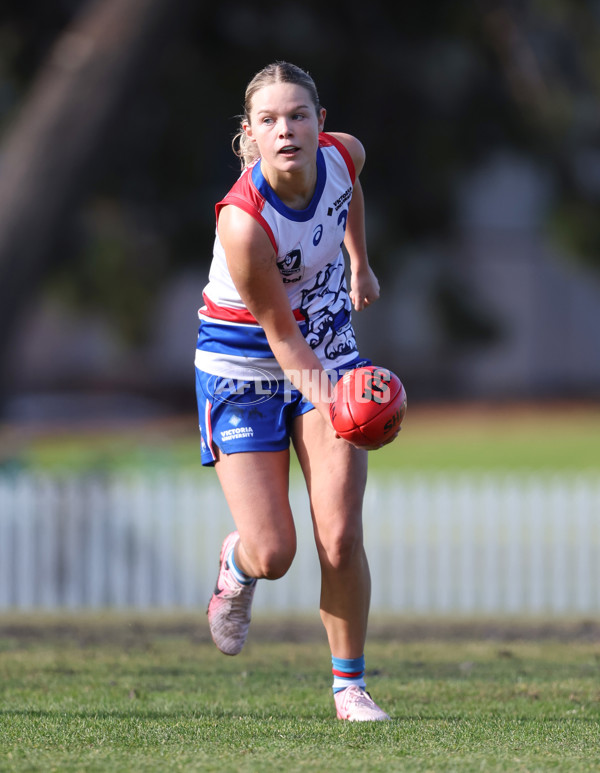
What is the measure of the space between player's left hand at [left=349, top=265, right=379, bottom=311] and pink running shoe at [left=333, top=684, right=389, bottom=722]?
156 centimetres

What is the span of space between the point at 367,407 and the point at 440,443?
21685 millimetres

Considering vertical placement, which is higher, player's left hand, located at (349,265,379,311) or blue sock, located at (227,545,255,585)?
player's left hand, located at (349,265,379,311)

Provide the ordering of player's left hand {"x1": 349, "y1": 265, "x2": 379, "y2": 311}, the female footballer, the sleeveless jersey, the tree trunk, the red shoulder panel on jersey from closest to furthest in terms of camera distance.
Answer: the female footballer, the sleeveless jersey, the red shoulder panel on jersey, player's left hand {"x1": 349, "y1": 265, "x2": 379, "y2": 311}, the tree trunk

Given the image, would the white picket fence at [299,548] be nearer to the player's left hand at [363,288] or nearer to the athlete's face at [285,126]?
the player's left hand at [363,288]

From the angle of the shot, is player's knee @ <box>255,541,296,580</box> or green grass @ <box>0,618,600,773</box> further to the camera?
player's knee @ <box>255,541,296,580</box>

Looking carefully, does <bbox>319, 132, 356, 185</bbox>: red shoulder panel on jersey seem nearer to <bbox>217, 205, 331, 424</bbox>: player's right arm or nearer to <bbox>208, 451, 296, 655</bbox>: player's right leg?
<bbox>217, 205, 331, 424</bbox>: player's right arm

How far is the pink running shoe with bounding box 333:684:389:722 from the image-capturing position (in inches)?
165

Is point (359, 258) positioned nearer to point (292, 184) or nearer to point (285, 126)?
point (292, 184)

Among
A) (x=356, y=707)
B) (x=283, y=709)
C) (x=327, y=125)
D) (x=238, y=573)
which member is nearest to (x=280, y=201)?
(x=238, y=573)

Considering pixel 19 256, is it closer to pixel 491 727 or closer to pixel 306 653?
pixel 306 653

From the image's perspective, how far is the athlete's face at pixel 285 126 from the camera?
3996mm

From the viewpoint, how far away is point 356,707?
166 inches

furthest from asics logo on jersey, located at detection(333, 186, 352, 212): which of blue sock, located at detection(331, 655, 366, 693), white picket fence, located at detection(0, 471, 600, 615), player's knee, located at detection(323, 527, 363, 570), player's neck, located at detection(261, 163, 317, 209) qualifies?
white picket fence, located at detection(0, 471, 600, 615)

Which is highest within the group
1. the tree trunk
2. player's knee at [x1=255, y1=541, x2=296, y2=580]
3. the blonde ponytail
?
the tree trunk
